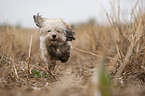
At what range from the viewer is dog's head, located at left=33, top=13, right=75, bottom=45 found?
3.30 metres

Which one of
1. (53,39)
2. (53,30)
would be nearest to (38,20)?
(53,30)

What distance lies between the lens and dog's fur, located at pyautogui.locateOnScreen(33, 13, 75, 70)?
3354 mm

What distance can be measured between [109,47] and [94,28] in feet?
6.73

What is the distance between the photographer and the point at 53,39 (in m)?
3.30

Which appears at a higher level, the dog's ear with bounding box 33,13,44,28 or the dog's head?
the dog's ear with bounding box 33,13,44,28

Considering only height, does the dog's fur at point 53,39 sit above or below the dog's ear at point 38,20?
below

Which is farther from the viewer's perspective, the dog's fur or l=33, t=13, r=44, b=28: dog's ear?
l=33, t=13, r=44, b=28: dog's ear

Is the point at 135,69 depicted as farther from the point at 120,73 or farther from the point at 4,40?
the point at 4,40

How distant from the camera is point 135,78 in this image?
96.9 inches

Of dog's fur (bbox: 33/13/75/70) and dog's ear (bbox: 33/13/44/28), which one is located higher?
dog's ear (bbox: 33/13/44/28)

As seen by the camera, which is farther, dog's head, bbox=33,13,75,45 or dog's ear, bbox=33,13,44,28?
dog's ear, bbox=33,13,44,28

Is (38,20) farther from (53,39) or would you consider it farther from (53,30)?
(53,39)

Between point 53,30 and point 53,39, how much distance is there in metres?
0.28

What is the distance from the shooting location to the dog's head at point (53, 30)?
3.30 m
